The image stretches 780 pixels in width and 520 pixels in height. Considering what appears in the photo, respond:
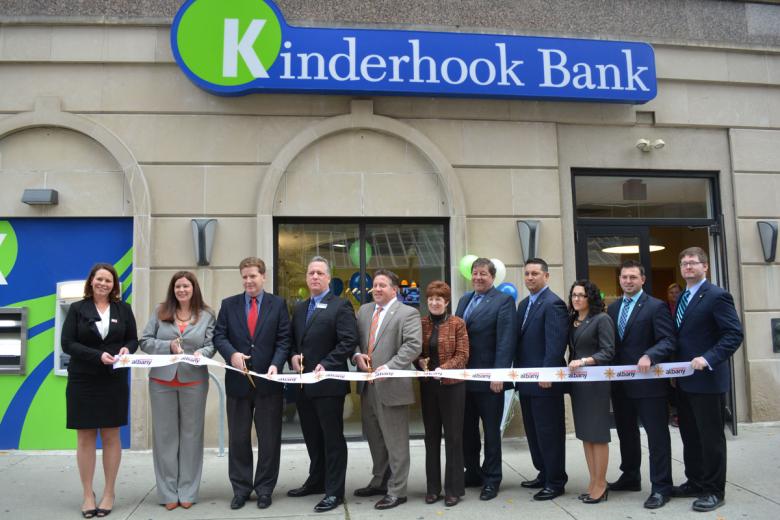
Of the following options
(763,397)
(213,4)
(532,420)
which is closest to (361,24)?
(213,4)

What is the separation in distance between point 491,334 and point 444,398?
2.28ft

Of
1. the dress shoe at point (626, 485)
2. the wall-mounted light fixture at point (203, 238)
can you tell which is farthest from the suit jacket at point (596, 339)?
the wall-mounted light fixture at point (203, 238)

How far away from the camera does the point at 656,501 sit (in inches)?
189

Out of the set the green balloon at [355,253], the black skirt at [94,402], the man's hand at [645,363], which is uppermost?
the green balloon at [355,253]

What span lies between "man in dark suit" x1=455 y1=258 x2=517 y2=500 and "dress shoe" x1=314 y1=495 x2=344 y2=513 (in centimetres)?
121

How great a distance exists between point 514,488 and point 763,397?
458 cm

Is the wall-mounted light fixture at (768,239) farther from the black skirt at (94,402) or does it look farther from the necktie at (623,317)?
the black skirt at (94,402)

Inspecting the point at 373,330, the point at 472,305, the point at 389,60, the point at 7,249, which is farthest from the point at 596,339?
the point at 7,249

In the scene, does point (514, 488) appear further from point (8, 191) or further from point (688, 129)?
point (8, 191)

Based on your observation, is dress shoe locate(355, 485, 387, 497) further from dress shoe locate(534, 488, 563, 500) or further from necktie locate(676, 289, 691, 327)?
necktie locate(676, 289, 691, 327)

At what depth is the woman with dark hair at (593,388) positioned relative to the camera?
4.86 m

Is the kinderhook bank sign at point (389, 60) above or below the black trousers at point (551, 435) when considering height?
above

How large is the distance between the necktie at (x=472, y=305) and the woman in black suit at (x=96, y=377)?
2.80m

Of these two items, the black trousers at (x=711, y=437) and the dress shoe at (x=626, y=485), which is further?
the dress shoe at (x=626, y=485)
